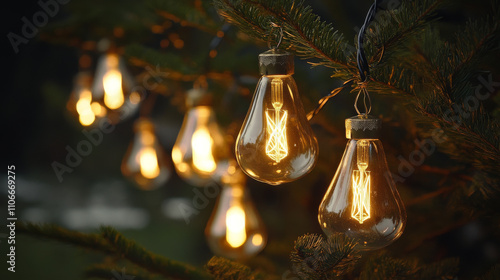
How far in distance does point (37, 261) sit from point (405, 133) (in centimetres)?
234

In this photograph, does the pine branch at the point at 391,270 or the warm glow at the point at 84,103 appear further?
the warm glow at the point at 84,103

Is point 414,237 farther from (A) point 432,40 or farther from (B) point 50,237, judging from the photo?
(B) point 50,237

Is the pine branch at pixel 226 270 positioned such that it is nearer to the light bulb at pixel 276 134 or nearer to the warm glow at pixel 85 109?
the light bulb at pixel 276 134

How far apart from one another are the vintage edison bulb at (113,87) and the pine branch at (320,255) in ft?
2.68

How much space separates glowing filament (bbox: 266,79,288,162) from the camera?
1.74ft

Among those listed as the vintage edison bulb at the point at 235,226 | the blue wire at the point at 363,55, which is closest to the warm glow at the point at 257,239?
the vintage edison bulb at the point at 235,226

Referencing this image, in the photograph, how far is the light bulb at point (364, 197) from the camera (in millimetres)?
498

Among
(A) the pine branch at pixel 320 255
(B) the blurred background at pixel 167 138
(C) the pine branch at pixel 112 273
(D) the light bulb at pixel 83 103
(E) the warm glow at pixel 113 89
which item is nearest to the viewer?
(A) the pine branch at pixel 320 255

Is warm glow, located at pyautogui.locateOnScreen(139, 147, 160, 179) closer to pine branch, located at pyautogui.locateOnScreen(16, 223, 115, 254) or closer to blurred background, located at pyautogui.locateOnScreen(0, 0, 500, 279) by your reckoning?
blurred background, located at pyautogui.locateOnScreen(0, 0, 500, 279)

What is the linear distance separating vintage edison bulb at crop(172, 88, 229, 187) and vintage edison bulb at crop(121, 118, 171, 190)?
0.36m

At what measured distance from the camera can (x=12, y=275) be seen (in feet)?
7.13

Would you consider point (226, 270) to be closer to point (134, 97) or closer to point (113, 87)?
point (113, 87)

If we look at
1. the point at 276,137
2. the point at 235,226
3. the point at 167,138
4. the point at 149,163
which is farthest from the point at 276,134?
the point at 167,138

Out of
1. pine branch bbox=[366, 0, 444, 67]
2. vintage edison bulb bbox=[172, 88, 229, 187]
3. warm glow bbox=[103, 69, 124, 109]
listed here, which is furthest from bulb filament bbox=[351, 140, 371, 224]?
warm glow bbox=[103, 69, 124, 109]
